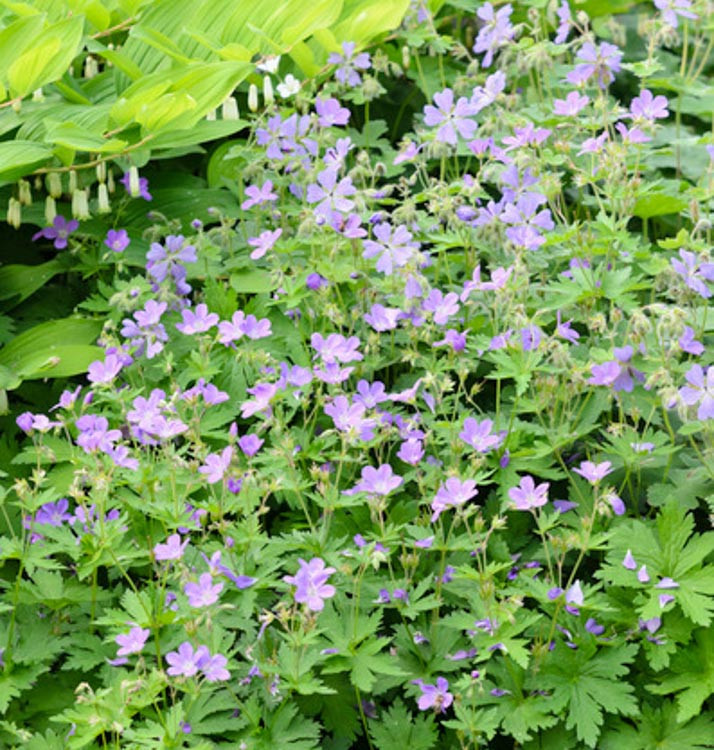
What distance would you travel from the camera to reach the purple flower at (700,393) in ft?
6.42

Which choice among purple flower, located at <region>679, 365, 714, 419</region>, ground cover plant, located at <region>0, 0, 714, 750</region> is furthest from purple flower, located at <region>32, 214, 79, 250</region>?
purple flower, located at <region>679, 365, 714, 419</region>

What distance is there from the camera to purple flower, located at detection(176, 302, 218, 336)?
2385mm

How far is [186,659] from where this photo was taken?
1.82 meters

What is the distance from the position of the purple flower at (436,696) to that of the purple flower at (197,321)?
2.73ft

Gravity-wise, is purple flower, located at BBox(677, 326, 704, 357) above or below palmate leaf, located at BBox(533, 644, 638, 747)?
above

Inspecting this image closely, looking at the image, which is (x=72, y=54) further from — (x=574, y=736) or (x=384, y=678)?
(x=574, y=736)

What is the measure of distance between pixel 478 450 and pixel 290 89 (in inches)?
44.1

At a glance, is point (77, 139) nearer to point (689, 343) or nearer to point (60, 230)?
point (60, 230)

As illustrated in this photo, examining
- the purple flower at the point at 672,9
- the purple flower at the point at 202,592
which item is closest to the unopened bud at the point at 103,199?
the purple flower at the point at 202,592

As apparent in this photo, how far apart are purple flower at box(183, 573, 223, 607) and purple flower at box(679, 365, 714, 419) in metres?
0.81

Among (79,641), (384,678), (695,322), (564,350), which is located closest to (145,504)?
(79,641)

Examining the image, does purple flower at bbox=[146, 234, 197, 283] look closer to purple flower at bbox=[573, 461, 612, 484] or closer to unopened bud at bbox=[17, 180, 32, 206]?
unopened bud at bbox=[17, 180, 32, 206]

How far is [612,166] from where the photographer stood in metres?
2.29

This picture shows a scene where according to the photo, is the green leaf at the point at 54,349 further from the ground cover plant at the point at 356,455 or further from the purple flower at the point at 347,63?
the purple flower at the point at 347,63
